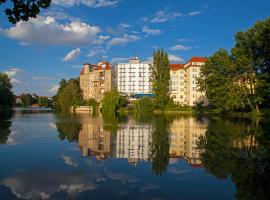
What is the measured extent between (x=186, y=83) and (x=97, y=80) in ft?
123

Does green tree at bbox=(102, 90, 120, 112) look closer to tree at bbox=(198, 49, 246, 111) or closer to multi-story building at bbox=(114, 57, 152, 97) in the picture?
multi-story building at bbox=(114, 57, 152, 97)

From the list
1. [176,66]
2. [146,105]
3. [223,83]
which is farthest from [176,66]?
[223,83]

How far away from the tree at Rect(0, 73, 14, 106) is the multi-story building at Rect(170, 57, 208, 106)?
62.1 metres

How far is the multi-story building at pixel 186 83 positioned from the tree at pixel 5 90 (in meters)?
62.1

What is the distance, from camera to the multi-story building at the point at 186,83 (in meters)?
110

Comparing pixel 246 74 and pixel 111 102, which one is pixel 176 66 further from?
pixel 246 74

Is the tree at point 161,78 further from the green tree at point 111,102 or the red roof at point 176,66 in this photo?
the red roof at point 176,66

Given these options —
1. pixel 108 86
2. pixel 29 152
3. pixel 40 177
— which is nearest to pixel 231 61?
pixel 29 152

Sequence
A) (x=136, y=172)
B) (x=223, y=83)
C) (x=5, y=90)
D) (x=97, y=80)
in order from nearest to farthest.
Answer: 1. (x=136, y=172)
2. (x=223, y=83)
3. (x=5, y=90)
4. (x=97, y=80)

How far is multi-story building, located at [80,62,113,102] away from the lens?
128 meters

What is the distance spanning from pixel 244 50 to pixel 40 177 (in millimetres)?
53966

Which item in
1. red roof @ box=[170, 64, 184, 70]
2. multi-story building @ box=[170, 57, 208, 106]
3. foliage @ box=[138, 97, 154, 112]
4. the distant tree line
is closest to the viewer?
the distant tree line

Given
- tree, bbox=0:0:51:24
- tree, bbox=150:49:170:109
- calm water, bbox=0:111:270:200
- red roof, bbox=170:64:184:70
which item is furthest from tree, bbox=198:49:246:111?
tree, bbox=0:0:51:24

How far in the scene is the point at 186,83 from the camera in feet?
384
